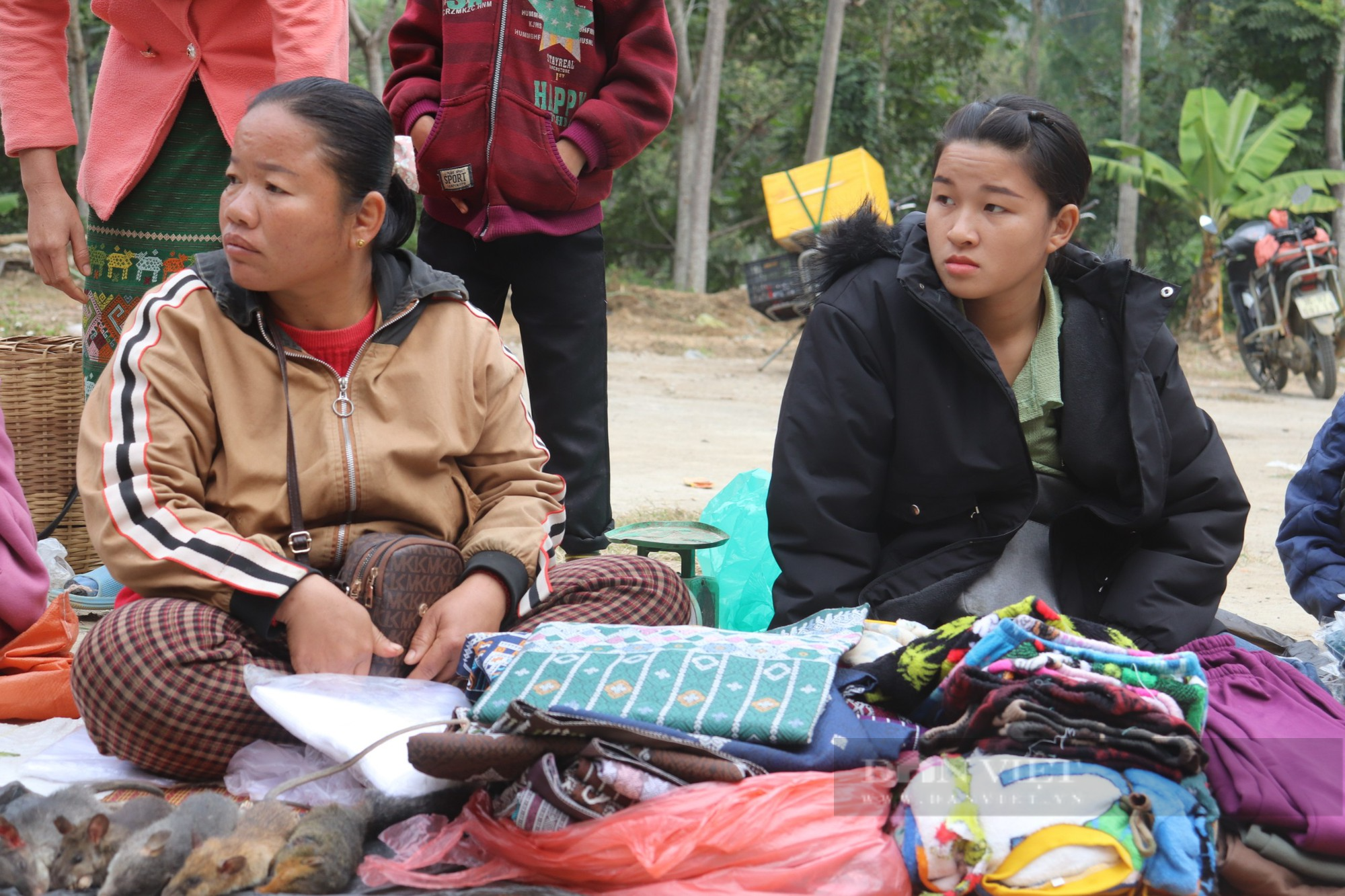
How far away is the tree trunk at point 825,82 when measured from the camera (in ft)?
41.3

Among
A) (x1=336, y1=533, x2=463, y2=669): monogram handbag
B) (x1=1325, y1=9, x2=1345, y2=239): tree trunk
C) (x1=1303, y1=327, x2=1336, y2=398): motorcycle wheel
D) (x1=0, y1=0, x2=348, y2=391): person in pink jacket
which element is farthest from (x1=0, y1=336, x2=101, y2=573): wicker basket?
(x1=1325, y1=9, x2=1345, y2=239): tree trunk

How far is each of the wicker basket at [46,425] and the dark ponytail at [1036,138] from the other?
2.55m

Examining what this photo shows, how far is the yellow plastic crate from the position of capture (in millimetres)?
10055

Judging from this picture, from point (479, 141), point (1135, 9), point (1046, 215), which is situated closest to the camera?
point (1046, 215)

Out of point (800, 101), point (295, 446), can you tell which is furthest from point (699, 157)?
point (295, 446)

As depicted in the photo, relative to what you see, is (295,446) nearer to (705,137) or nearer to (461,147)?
(461,147)

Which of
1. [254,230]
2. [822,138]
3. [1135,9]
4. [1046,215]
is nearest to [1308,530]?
[1046,215]

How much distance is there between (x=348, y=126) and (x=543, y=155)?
2.61ft

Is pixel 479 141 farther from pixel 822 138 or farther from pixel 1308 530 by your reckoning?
pixel 822 138

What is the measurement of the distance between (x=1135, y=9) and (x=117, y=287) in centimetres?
1526

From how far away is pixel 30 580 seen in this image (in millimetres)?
2654

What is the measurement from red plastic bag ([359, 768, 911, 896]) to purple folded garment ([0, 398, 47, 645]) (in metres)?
1.24

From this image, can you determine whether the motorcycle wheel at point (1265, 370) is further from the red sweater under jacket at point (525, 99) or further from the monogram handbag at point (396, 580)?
the monogram handbag at point (396, 580)

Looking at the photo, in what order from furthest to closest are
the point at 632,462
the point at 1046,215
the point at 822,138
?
the point at 822,138 → the point at 632,462 → the point at 1046,215
